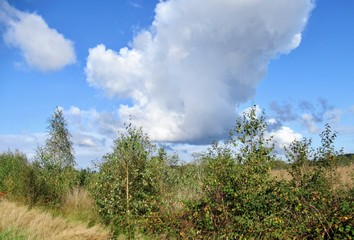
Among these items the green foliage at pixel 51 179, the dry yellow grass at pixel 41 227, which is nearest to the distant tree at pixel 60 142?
the green foliage at pixel 51 179

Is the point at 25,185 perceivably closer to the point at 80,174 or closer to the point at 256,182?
the point at 80,174

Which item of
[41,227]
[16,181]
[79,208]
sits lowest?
[41,227]

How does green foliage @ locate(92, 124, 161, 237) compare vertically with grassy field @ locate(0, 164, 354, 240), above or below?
above

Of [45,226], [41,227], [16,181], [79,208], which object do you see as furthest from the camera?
[16,181]

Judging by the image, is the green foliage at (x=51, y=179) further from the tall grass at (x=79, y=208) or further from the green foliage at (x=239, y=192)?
the green foliage at (x=239, y=192)

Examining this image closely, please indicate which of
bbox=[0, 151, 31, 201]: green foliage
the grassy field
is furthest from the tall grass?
bbox=[0, 151, 31, 201]: green foliage

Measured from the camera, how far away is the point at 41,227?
1030 cm

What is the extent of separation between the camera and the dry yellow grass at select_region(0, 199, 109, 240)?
960cm

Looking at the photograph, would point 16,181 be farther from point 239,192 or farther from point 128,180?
point 239,192

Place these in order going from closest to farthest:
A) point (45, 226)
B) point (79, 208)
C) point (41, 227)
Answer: point (41, 227), point (45, 226), point (79, 208)

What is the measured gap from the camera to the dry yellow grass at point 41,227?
31.5 feet

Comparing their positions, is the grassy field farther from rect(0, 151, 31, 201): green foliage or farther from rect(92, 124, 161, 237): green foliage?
rect(0, 151, 31, 201): green foliage

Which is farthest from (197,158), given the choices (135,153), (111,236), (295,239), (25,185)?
(295,239)

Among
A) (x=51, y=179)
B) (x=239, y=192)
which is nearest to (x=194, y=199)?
(x=239, y=192)
